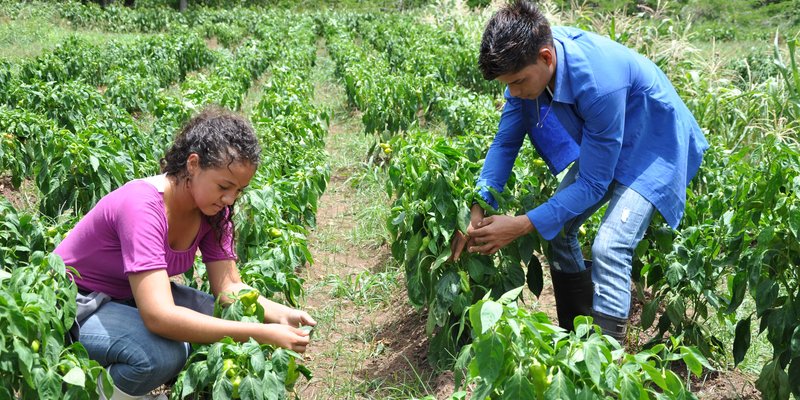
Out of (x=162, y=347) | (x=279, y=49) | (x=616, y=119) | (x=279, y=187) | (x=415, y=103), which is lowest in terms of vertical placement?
(x=279, y=49)

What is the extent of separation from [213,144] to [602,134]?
131 centimetres

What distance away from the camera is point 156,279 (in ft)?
8.13

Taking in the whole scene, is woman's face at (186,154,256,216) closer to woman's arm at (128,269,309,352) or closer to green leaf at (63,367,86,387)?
woman's arm at (128,269,309,352)

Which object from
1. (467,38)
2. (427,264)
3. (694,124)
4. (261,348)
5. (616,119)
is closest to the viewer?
(261,348)

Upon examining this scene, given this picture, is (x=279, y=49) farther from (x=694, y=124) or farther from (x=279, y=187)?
(x=694, y=124)

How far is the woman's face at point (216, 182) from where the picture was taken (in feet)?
8.46

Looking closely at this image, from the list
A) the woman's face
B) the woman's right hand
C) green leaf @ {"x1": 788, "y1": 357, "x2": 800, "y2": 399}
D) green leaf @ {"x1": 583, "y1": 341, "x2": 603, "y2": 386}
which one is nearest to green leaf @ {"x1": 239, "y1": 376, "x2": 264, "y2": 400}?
the woman's right hand

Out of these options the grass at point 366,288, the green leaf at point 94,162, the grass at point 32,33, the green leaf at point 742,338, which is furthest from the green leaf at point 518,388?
the grass at point 32,33

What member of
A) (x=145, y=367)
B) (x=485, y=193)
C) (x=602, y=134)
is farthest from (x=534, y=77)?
(x=145, y=367)

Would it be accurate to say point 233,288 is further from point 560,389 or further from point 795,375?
point 795,375

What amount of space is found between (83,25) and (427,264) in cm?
2443

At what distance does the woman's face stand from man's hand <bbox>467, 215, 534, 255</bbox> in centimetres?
89

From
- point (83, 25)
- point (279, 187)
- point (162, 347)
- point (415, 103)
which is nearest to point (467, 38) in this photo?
point (415, 103)

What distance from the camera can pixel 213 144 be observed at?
2.58 m
